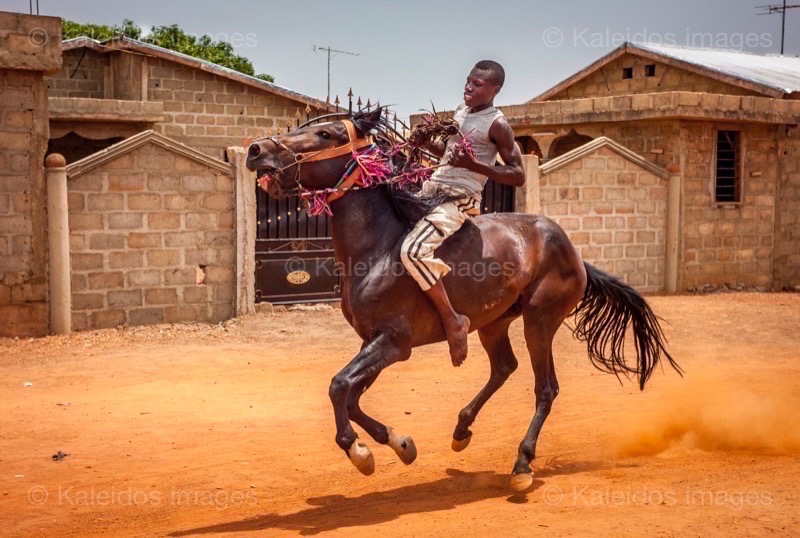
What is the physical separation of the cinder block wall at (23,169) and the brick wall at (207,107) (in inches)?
413

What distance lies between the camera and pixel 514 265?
22.2ft

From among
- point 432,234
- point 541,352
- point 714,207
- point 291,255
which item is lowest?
point 541,352

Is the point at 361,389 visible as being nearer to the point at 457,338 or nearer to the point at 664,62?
the point at 457,338

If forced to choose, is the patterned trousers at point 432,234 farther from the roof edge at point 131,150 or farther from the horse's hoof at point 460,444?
the roof edge at point 131,150

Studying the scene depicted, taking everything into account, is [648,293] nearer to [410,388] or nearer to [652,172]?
[652,172]

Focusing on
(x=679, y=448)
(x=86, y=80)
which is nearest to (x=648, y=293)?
(x=679, y=448)

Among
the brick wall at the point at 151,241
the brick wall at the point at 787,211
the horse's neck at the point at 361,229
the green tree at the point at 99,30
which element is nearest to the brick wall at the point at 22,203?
the brick wall at the point at 151,241

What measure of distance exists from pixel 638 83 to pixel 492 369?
19.2 metres

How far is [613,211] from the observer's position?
17406 millimetres

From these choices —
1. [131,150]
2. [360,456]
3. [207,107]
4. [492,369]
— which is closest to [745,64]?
[207,107]

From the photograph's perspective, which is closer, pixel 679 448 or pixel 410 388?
pixel 679 448

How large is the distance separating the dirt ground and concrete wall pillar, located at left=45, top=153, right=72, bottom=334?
0.59m

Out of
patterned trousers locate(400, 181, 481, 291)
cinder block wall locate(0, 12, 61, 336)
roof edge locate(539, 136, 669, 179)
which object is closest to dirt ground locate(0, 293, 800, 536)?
cinder block wall locate(0, 12, 61, 336)

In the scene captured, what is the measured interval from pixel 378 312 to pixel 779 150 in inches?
626
